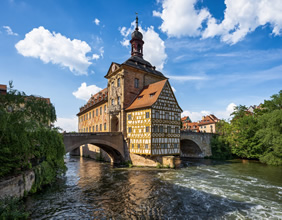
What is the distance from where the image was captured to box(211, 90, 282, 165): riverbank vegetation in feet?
79.3

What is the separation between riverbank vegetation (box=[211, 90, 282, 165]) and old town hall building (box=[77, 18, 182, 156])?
12559 mm

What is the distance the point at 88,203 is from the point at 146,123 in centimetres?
1271

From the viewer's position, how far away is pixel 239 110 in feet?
128

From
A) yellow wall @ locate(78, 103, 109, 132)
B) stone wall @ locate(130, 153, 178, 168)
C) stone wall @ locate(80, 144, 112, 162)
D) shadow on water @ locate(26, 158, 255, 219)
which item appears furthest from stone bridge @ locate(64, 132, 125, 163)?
yellow wall @ locate(78, 103, 109, 132)

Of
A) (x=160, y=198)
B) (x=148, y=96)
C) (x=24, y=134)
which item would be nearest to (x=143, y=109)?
(x=148, y=96)

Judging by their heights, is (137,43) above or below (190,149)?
above

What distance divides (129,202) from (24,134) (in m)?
7.54

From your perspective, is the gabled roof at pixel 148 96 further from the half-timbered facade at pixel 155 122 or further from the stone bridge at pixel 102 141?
the stone bridge at pixel 102 141

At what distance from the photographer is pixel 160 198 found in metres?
12.1

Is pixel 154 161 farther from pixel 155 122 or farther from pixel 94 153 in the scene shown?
pixel 94 153

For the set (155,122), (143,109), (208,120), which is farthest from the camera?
(208,120)

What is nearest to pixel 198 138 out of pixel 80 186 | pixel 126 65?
pixel 126 65

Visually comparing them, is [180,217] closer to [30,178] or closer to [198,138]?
[30,178]

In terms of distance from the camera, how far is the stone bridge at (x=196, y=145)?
31913 millimetres
